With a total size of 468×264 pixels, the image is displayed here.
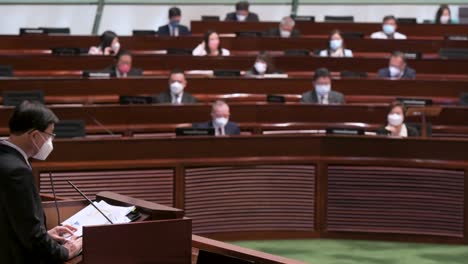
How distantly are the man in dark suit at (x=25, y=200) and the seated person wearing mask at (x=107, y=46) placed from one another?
7711 mm

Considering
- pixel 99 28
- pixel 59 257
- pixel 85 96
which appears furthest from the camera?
pixel 99 28

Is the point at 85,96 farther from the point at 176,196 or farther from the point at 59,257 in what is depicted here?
the point at 59,257

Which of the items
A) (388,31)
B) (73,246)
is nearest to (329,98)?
(388,31)

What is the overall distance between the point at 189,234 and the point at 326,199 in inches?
161

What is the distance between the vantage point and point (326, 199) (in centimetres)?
753

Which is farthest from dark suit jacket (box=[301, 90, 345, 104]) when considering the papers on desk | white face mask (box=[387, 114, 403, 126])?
the papers on desk

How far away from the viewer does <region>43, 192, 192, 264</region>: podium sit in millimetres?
3365

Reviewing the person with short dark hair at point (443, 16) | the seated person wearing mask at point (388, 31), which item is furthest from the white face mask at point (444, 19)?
the seated person wearing mask at point (388, 31)

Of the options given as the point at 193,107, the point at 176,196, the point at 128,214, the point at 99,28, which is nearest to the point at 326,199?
the point at 176,196

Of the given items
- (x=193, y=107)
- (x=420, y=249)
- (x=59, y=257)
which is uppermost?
(x=193, y=107)

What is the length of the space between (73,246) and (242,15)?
992cm

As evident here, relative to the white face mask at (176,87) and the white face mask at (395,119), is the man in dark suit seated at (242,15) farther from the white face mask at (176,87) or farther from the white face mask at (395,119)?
the white face mask at (395,119)

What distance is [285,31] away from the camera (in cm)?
1227

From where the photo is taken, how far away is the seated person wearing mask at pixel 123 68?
33.4ft
